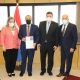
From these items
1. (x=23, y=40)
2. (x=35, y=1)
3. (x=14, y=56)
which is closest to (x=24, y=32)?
(x=23, y=40)

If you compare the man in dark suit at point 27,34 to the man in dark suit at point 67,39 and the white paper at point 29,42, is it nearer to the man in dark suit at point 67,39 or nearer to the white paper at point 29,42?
the white paper at point 29,42

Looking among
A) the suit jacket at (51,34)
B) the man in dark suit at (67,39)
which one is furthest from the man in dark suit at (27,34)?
the man in dark suit at (67,39)

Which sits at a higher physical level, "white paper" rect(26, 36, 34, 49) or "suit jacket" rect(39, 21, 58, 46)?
"suit jacket" rect(39, 21, 58, 46)

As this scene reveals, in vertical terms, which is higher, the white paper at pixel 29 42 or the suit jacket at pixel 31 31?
the suit jacket at pixel 31 31

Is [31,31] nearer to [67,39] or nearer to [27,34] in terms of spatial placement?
[27,34]

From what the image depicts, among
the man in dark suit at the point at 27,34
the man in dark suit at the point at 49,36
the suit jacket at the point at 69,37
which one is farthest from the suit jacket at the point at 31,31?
the suit jacket at the point at 69,37

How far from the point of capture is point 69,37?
4.76m

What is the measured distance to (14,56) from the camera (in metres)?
4.95

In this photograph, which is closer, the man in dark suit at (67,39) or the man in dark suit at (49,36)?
the man in dark suit at (67,39)

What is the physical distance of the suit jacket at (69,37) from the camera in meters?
4.71

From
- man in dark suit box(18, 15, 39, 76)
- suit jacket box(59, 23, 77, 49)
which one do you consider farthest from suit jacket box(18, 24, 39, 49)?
suit jacket box(59, 23, 77, 49)

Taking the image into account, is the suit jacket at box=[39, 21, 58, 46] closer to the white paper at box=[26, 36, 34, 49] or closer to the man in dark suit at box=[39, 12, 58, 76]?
the man in dark suit at box=[39, 12, 58, 76]

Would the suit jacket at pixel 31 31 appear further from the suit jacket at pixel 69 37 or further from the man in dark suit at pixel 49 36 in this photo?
the suit jacket at pixel 69 37

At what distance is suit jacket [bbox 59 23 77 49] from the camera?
4.71 m
